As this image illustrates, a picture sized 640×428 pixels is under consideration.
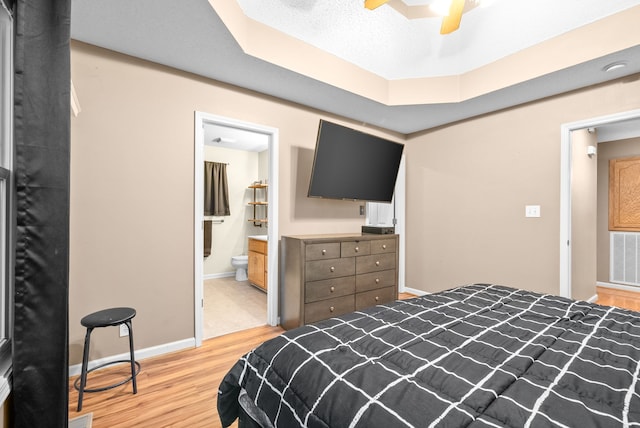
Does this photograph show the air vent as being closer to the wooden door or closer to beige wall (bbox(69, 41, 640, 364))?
the wooden door

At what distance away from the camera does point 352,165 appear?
10.6ft

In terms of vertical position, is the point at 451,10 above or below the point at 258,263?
above

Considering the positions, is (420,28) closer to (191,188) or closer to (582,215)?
(191,188)

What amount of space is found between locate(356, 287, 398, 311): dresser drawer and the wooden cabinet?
63.4 inches

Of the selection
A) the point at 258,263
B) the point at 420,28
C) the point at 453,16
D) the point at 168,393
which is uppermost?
the point at 420,28

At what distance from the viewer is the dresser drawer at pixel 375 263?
10.2 ft

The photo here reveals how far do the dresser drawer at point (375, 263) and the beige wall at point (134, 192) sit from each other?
1622mm

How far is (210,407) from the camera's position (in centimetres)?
177

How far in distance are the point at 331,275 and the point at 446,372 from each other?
1951 millimetres

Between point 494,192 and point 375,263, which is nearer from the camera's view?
point 375,263

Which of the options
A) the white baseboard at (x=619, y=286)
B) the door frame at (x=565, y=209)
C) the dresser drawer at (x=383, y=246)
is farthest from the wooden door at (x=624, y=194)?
the dresser drawer at (x=383, y=246)

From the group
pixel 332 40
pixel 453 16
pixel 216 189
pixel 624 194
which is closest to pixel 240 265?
pixel 216 189

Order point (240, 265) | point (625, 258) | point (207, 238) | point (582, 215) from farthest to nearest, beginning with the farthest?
point (207, 238)
point (240, 265)
point (625, 258)
point (582, 215)

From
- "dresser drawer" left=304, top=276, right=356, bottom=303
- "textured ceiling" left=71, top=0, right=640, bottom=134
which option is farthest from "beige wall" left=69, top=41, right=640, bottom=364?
"dresser drawer" left=304, top=276, right=356, bottom=303
